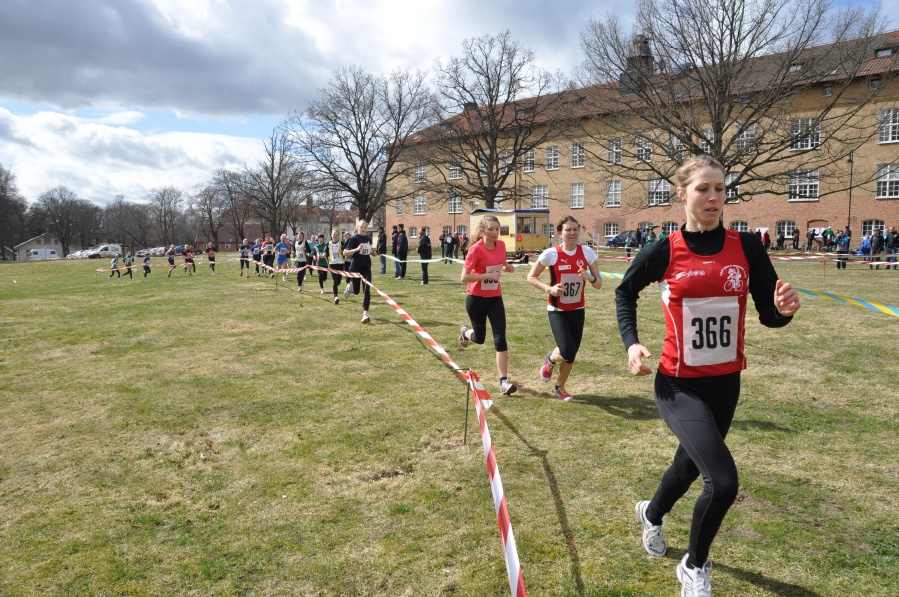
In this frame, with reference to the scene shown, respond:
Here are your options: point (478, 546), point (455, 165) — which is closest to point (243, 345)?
point (478, 546)

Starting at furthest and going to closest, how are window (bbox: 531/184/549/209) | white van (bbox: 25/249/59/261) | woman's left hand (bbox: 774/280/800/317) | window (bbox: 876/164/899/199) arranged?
white van (bbox: 25/249/59/261) → window (bbox: 531/184/549/209) → window (bbox: 876/164/899/199) → woman's left hand (bbox: 774/280/800/317)

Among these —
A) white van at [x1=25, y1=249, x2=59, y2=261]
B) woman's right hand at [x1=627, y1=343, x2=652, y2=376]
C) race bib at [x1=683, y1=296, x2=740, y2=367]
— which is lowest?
woman's right hand at [x1=627, y1=343, x2=652, y2=376]

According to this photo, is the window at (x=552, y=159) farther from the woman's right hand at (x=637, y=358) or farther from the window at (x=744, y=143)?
the woman's right hand at (x=637, y=358)

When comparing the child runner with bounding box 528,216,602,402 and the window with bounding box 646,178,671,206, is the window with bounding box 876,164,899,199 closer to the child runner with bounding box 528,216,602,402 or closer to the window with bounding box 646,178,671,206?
the window with bounding box 646,178,671,206

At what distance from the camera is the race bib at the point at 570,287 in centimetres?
624

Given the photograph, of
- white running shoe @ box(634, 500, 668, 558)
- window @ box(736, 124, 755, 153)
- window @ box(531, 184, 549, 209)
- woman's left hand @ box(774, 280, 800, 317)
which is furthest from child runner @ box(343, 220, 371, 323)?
window @ box(531, 184, 549, 209)

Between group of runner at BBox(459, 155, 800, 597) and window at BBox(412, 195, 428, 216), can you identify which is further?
window at BBox(412, 195, 428, 216)

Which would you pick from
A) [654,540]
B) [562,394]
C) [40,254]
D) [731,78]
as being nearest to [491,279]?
[562,394]

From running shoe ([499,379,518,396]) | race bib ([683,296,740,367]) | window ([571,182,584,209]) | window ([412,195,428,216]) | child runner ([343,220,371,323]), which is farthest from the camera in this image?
window ([412,195,428,216])

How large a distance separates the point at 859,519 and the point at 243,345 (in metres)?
8.99

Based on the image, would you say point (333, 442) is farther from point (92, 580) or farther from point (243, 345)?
A: point (243, 345)

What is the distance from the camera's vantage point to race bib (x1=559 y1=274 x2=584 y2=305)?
20.5 ft

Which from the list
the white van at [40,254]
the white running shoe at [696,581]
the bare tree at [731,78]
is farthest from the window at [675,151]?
the white van at [40,254]

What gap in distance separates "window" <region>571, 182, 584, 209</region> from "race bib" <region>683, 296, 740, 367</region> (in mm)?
55986
